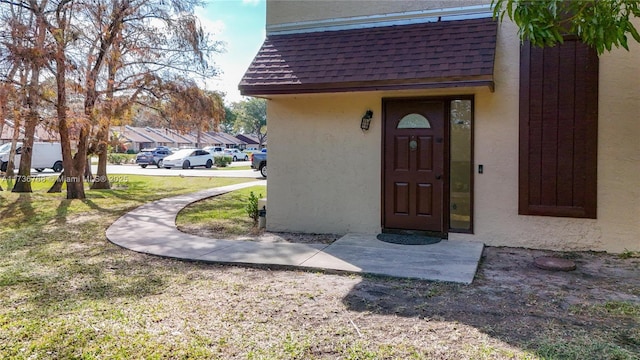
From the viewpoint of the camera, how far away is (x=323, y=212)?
25.8 feet

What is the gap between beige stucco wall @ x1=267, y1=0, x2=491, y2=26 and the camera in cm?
719

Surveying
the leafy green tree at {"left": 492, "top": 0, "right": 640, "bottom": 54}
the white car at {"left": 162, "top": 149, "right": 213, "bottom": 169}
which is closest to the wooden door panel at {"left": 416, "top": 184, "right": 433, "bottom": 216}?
the leafy green tree at {"left": 492, "top": 0, "right": 640, "bottom": 54}

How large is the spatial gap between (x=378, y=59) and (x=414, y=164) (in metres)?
1.76

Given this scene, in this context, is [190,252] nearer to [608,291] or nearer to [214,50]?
[608,291]

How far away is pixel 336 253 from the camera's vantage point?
6250 millimetres

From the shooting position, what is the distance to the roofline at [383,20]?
6906 mm

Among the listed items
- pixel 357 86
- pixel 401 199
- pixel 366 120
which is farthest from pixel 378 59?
pixel 401 199

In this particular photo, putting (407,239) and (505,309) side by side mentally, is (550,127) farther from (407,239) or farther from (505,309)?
(505,309)

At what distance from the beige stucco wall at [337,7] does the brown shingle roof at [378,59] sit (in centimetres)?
33

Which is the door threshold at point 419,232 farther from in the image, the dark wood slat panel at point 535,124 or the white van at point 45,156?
the white van at point 45,156

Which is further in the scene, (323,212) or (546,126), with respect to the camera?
(323,212)

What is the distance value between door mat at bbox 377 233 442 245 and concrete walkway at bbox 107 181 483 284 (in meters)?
0.14

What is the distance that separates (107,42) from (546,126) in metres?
12.0

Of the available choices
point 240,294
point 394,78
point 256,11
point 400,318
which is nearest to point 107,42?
point 256,11
